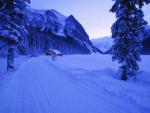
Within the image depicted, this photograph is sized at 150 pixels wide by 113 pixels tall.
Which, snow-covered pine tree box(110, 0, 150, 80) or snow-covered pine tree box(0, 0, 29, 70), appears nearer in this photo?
snow-covered pine tree box(110, 0, 150, 80)

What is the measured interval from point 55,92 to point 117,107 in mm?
3635

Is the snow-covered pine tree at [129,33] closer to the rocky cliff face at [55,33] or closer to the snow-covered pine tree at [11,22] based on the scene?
the snow-covered pine tree at [11,22]

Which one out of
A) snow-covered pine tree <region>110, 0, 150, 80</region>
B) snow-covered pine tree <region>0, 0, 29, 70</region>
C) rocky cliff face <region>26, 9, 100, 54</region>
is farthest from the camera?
rocky cliff face <region>26, 9, 100, 54</region>

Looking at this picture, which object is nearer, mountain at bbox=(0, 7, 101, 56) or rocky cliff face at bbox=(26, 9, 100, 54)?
mountain at bbox=(0, 7, 101, 56)

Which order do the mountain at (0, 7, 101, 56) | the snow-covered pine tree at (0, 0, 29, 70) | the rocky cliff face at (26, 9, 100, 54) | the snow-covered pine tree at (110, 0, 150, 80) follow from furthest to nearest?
1. the rocky cliff face at (26, 9, 100, 54)
2. the mountain at (0, 7, 101, 56)
3. the snow-covered pine tree at (0, 0, 29, 70)
4. the snow-covered pine tree at (110, 0, 150, 80)

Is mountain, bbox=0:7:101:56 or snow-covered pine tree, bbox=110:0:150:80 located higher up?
mountain, bbox=0:7:101:56

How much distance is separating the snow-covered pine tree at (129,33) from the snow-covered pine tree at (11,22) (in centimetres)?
1087

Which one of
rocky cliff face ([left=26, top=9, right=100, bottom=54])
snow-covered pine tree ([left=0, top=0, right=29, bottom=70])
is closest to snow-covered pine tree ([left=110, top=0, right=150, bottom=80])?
snow-covered pine tree ([left=0, top=0, right=29, bottom=70])

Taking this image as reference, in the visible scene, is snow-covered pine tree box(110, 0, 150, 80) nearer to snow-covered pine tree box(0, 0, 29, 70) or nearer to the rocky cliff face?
snow-covered pine tree box(0, 0, 29, 70)

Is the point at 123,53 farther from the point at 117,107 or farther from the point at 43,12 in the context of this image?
the point at 43,12

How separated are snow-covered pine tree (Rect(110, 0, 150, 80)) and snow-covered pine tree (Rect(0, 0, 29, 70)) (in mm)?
10866

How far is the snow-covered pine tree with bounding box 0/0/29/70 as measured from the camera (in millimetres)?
17191

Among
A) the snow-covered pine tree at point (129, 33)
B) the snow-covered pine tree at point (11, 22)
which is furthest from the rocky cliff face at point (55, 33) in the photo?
the snow-covered pine tree at point (129, 33)

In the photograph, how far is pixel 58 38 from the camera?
11644 centimetres
